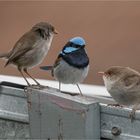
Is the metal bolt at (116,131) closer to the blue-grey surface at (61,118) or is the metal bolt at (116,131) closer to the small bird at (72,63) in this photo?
the blue-grey surface at (61,118)

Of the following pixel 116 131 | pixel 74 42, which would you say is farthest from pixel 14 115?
pixel 74 42

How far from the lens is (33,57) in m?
7.13

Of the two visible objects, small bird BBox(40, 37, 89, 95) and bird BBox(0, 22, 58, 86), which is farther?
bird BBox(0, 22, 58, 86)

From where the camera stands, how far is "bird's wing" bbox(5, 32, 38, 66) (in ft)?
23.3

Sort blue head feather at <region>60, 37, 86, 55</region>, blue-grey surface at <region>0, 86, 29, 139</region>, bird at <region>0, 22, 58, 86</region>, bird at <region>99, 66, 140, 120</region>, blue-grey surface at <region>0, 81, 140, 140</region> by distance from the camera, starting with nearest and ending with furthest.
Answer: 1. blue-grey surface at <region>0, 81, 140, 140</region>
2. blue-grey surface at <region>0, 86, 29, 139</region>
3. bird at <region>99, 66, 140, 120</region>
4. blue head feather at <region>60, 37, 86, 55</region>
5. bird at <region>0, 22, 58, 86</region>

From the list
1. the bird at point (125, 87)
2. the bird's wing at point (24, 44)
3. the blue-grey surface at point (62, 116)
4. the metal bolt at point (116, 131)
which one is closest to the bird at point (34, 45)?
the bird's wing at point (24, 44)

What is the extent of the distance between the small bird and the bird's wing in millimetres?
272

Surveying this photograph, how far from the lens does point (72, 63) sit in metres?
7.05

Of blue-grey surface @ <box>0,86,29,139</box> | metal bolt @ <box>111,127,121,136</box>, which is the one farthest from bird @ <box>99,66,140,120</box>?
metal bolt @ <box>111,127,121,136</box>

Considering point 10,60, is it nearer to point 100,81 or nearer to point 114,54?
point 100,81

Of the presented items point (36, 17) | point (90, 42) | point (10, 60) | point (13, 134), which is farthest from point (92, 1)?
point (13, 134)

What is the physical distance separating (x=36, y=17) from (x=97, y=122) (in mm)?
10585

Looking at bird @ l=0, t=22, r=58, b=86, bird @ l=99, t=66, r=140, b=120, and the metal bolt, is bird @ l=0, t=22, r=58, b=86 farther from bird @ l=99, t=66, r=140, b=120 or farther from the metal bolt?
the metal bolt

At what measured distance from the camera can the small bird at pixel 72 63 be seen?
6.91 meters
